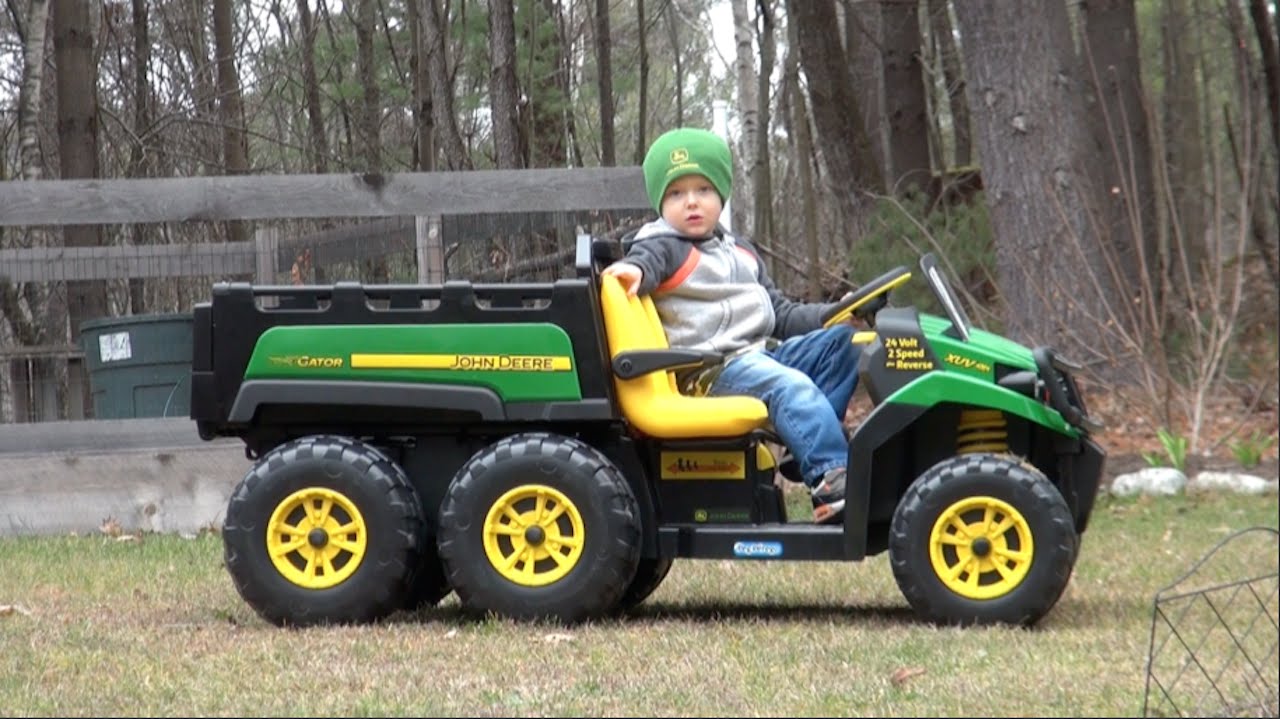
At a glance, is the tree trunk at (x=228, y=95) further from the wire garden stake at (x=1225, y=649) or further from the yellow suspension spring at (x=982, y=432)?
the wire garden stake at (x=1225, y=649)

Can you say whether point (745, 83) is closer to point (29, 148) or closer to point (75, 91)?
point (29, 148)

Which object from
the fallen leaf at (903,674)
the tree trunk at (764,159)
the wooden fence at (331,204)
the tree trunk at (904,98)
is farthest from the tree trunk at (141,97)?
the fallen leaf at (903,674)

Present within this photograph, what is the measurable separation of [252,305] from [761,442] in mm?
1709

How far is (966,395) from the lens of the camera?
5.57 m

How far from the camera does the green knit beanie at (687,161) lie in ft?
20.5

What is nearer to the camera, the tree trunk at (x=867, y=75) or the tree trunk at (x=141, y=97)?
the tree trunk at (x=867, y=75)

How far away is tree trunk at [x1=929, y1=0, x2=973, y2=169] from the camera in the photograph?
21344 mm

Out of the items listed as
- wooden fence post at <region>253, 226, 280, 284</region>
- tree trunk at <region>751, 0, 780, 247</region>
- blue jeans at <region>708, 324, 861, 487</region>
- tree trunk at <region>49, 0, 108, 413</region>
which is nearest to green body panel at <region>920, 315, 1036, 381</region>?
blue jeans at <region>708, 324, 861, 487</region>

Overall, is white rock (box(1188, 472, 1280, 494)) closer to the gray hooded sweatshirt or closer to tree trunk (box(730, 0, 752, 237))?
the gray hooded sweatshirt

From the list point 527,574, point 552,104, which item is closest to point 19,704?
point 527,574

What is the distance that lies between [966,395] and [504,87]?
11181mm

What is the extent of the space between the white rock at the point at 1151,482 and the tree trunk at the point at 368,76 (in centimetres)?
1345

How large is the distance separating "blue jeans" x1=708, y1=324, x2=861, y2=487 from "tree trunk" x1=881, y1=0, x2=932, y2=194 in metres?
10.2

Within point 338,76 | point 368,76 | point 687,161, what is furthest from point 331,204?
point 338,76
